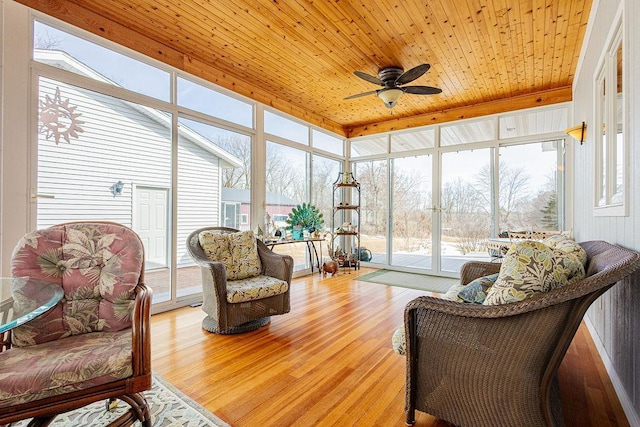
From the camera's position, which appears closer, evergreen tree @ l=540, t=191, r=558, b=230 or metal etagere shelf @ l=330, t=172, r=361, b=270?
evergreen tree @ l=540, t=191, r=558, b=230

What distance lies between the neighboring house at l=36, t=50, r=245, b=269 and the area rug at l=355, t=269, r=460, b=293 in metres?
2.82

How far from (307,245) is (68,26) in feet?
13.7

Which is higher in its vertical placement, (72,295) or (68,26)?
(68,26)

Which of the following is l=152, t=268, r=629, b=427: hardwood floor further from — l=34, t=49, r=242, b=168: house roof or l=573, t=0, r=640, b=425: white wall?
l=34, t=49, r=242, b=168: house roof

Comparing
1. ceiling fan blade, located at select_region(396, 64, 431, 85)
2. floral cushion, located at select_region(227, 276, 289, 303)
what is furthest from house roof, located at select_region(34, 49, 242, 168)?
ceiling fan blade, located at select_region(396, 64, 431, 85)

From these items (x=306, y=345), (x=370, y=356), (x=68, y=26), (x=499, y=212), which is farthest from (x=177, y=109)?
(x=499, y=212)

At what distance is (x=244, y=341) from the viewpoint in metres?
2.62

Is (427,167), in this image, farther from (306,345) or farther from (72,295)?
(72,295)

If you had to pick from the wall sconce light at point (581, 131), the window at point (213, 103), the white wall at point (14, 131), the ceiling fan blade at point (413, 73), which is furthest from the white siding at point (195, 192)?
the wall sconce light at point (581, 131)

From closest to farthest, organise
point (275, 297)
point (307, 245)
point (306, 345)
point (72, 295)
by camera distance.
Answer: point (72, 295) < point (306, 345) < point (275, 297) < point (307, 245)

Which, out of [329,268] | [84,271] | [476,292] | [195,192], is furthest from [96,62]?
[329,268]

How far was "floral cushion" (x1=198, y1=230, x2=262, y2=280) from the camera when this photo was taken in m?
3.06

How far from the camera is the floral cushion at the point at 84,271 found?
5.30 feet

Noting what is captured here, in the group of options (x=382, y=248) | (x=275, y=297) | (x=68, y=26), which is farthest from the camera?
(x=382, y=248)
